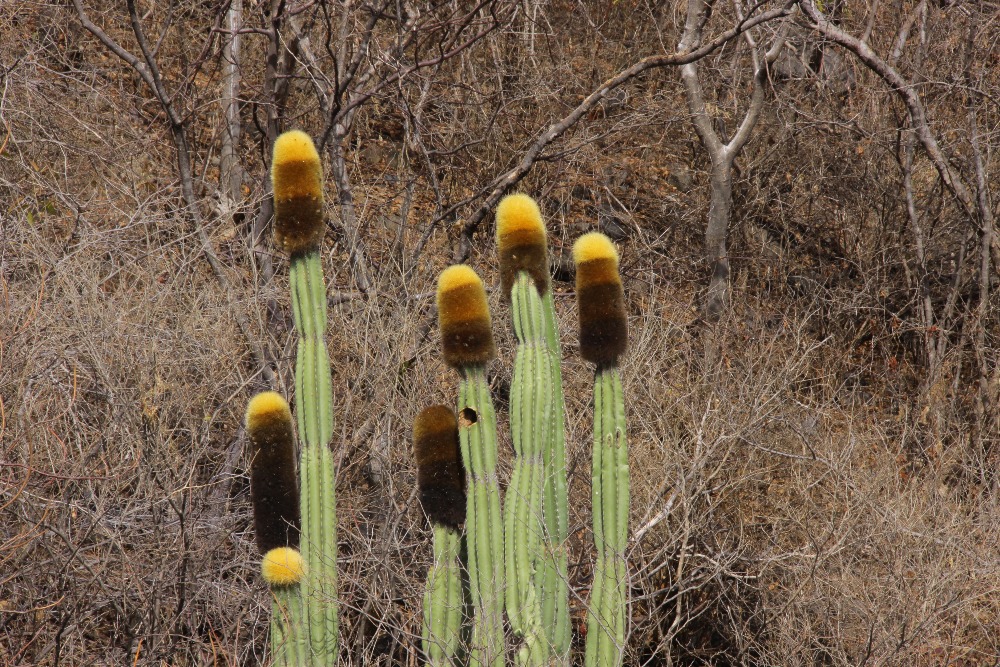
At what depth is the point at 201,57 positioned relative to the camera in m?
6.83

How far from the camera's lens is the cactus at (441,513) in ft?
12.3

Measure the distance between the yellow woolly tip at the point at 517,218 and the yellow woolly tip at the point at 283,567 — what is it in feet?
4.36

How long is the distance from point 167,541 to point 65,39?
4600 millimetres

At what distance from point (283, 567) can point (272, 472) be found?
0.33 meters

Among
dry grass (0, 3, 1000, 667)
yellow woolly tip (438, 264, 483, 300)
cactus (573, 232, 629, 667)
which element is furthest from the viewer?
dry grass (0, 3, 1000, 667)

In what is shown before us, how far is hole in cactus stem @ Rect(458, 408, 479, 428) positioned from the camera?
3678mm

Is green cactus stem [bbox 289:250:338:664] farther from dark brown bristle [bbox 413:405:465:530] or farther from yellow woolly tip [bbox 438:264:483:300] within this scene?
yellow woolly tip [bbox 438:264:483:300]

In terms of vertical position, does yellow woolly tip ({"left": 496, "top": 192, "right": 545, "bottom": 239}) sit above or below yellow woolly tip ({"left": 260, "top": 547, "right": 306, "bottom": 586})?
above

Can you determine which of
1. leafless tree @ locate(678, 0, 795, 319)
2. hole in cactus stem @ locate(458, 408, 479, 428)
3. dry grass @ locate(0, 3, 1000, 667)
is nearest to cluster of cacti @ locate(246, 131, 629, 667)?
hole in cactus stem @ locate(458, 408, 479, 428)

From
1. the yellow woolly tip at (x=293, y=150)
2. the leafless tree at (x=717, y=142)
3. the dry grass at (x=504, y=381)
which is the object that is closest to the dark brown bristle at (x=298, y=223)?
the yellow woolly tip at (x=293, y=150)

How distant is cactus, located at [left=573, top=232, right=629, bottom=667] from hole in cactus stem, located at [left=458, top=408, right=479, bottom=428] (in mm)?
476

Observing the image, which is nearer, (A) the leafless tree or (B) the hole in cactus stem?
(B) the hole in cactus stem

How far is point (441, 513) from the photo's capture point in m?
3.78

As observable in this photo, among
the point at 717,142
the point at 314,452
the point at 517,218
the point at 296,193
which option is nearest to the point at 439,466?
the point at 314,452
